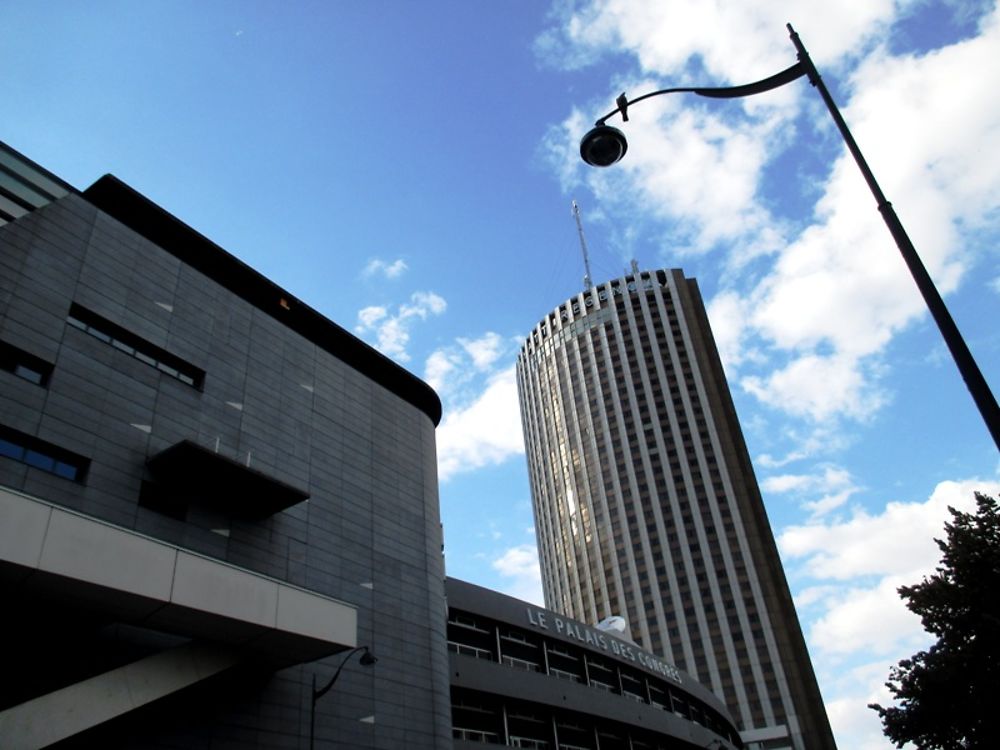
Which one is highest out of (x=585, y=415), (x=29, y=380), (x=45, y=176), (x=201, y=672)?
(x=585, y=415)

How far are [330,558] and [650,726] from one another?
32.4 m

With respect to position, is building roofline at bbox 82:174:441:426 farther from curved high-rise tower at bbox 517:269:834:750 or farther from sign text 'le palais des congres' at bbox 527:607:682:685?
curved high-rise tower at bbox 517:269:834:750

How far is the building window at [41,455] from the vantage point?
22.8m

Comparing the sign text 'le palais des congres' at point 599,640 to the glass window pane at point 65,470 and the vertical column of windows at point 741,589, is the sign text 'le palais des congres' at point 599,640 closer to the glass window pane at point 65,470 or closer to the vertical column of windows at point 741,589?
the glass window pane at point 65,470

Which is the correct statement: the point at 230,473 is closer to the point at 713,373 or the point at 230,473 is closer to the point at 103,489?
the point at 103,489

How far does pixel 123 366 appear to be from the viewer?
2725 centimetres

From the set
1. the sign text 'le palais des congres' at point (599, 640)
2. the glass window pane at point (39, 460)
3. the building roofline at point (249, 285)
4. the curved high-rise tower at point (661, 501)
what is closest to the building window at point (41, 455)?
the glass window pane at point (39, 460)

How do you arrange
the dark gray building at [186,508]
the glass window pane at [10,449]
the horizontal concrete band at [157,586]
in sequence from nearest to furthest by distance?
the horizontal concrete band at [157,586], the dark gray building at [186,508], the glass window pane at [10,449]

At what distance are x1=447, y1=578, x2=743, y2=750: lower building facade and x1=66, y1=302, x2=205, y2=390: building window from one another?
20.3 metres

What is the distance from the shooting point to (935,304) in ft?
29.6

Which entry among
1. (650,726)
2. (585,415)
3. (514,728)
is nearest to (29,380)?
(514,728)

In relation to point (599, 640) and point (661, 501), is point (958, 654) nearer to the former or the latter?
point (599, 640)

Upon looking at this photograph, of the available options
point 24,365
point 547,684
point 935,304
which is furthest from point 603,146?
point 547,684

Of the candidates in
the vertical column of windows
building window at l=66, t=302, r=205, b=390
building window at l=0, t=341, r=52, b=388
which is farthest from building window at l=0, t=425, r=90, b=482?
the vertical column of windows
